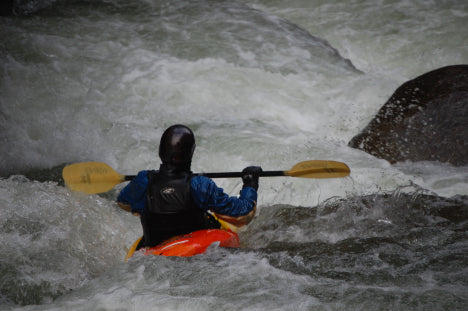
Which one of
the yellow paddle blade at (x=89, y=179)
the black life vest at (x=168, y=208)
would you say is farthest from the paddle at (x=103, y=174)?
the black life vest at (x=168, y=208)

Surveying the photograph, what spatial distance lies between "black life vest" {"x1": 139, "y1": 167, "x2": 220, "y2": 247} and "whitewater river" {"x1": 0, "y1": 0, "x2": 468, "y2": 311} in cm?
16

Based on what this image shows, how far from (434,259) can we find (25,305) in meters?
2.08

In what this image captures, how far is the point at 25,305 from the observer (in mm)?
2363

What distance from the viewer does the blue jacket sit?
257cm

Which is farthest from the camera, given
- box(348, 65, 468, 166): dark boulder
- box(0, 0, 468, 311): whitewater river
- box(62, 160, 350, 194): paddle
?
box(348, 65, 468, 166): dark boulder

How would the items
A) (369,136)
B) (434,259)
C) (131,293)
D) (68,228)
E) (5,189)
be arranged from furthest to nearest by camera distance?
(369,136) → (5,189) → (68,228) → (434,259) → (131,293)

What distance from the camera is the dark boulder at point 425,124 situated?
176 inches

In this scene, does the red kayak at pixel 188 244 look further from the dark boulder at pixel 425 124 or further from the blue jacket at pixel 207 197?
the dark boulder at pixel 425 124

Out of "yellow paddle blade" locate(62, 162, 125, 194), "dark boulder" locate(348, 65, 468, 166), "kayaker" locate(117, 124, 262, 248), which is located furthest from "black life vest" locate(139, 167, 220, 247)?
"dark boulder" locate(348, 65, 468, 166)

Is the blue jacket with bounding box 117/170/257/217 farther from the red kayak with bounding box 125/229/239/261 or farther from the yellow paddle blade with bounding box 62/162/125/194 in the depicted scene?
the yellow paddle blade with bounding box 62/162/125/194

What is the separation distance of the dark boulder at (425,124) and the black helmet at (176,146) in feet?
8.71

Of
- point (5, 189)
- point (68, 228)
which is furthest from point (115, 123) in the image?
point (68, 228)

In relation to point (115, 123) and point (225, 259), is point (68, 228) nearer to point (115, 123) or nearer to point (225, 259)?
point (225, 259)

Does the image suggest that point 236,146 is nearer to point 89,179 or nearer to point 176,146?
point 89,179
